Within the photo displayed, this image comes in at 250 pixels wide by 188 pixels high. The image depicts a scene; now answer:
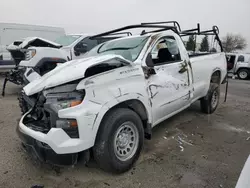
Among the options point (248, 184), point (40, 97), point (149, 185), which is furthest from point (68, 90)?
point (248, 184)

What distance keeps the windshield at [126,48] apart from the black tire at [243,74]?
1511 centimetres

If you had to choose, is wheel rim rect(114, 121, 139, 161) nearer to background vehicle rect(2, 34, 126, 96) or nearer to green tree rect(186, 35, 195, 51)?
background vehicle rect(2, 34, 126, 96)

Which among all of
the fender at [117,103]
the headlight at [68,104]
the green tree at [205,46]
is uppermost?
the green tree at [205,46]

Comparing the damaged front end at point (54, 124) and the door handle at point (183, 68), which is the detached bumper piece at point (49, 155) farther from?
the door handle at point (183, 68)

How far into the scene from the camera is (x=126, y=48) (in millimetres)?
3723

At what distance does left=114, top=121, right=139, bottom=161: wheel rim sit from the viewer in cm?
285

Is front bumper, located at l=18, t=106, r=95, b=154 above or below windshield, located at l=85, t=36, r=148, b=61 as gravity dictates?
below

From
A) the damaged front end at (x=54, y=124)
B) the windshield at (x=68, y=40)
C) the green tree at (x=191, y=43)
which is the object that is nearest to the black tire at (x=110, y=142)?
the damaged front end at (x=54, y=124)

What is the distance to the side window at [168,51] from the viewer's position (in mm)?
4064

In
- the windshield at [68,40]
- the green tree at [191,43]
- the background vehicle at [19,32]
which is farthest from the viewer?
the background vehicle at [19,32]

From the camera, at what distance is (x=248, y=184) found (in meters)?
1.50

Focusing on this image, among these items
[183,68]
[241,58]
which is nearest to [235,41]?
[241,58]

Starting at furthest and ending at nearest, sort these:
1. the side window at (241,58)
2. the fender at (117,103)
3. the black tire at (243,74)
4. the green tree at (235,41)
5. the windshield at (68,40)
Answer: the green tree at (235,41) → the side window at (241,58) → the black tire at (243,74) → the windshield at (68,40) → the fender at (117,103)

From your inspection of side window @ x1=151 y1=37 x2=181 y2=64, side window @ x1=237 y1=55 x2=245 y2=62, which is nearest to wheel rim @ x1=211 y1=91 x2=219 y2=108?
side window @ x1=151 y1=37 x2=181 y2=64
